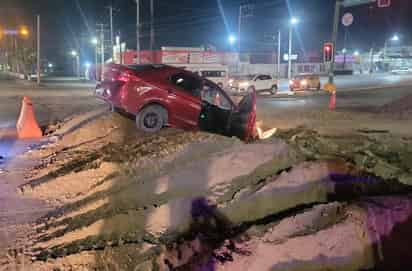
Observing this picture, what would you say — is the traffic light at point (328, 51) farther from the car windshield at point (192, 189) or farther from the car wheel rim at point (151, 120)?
the car wheel rim at point (151, 120)

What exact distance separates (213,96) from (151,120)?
5.19ft

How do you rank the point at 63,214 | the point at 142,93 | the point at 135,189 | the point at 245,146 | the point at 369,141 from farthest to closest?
the point at 142,93 → the point at 369,141 → the point at 245,146 → the point at 135,189 → the point at 63,214

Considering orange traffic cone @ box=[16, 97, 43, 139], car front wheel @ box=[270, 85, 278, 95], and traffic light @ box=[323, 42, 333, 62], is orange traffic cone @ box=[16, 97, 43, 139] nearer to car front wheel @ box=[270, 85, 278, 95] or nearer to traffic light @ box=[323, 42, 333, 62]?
traffic light @ box=[323, 42, 333, 62]

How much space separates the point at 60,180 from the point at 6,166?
81.8 inches

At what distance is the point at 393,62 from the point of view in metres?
83.3

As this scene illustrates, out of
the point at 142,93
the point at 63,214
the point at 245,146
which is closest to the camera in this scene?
the point at 63,214

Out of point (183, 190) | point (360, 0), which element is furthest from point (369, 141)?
point (360, 0)

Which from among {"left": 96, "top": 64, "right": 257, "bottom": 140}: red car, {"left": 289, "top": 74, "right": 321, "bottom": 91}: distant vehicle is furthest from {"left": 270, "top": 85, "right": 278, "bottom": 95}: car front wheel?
{"left": 96, "top": 64, "right": 257, "bottom": 140}: red car

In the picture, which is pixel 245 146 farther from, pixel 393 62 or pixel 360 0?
pixel 393 62

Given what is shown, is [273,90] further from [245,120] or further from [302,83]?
[245,120]

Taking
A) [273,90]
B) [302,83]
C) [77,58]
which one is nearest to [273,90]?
[273,90]

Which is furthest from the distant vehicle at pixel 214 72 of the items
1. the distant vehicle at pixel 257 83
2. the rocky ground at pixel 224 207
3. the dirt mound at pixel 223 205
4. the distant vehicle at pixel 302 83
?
the dirt mound at pixel 223 205

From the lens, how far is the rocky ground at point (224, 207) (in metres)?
4.70

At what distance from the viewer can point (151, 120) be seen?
1117 centimetres
